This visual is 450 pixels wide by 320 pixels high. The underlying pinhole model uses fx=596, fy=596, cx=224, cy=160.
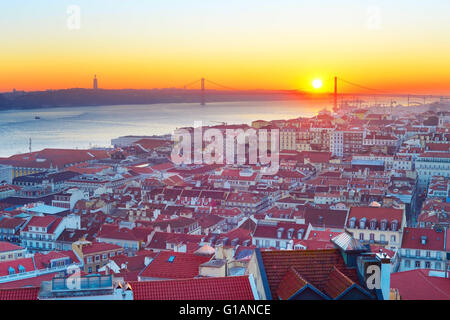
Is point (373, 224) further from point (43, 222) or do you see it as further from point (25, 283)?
point (43, 222)

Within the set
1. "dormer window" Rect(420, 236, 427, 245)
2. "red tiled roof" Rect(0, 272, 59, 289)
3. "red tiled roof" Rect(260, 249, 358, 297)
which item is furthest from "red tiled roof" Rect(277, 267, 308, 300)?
"dormer window" Rect(420, 236, 427, 245)

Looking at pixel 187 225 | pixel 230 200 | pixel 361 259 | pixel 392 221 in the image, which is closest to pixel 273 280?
pixel 361 259

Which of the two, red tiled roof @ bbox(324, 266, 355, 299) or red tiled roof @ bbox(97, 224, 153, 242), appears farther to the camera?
red tiled roof @ bbox(97, 224, 153, 242)

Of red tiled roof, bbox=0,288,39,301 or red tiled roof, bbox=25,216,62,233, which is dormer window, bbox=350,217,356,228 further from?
red tiled roof, bbox=0,288,39,301

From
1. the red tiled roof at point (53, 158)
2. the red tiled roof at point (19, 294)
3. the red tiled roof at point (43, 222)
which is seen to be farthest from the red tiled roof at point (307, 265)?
the red tiled roof at point (53, 158)

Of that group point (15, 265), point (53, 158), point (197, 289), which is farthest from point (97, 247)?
point (53, 158)

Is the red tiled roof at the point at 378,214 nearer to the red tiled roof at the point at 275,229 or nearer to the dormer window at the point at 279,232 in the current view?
the red tiled roof at the point at 275,229
